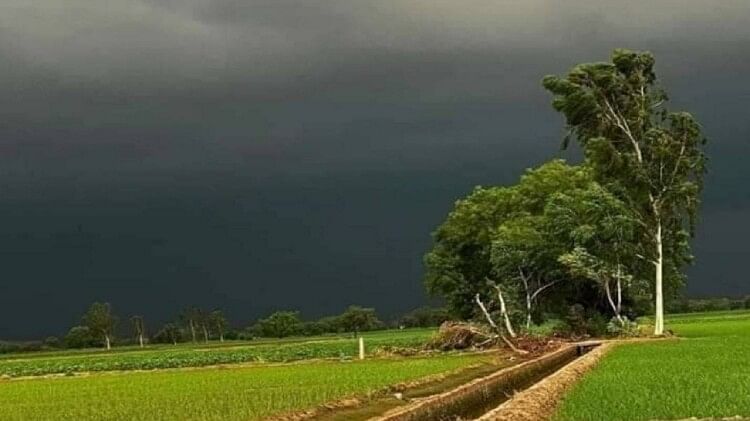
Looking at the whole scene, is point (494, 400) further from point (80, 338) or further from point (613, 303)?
point (80, 338)

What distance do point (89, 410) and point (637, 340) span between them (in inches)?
1477

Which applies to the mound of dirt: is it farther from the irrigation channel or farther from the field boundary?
the irrigation channel


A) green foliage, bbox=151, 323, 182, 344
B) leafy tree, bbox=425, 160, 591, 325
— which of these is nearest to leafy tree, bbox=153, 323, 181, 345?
green foliage, bbox=151, 323, 182, 344

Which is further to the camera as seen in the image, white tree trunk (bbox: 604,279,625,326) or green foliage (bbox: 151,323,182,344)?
green foliage (bbox: 151,323,182,344)

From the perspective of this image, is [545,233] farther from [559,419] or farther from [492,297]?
[559,419]

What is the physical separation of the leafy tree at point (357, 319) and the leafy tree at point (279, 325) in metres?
8.13

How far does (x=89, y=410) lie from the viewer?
2417 cm

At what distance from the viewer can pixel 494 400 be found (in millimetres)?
25328

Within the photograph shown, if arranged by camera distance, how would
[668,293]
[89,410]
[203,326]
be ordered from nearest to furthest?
[89,410] → [668,293] → [203,326]

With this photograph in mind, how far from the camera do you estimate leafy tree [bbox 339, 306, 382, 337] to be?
186 meters

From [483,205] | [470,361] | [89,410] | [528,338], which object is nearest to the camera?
[89,410]

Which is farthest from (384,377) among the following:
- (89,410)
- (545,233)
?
(545,233)

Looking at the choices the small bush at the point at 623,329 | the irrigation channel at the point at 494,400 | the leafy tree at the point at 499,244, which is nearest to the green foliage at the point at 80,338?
the leafy tree at the point at 499,244

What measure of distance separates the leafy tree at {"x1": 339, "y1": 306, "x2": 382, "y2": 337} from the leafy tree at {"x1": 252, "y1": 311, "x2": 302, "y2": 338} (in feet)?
26.7
